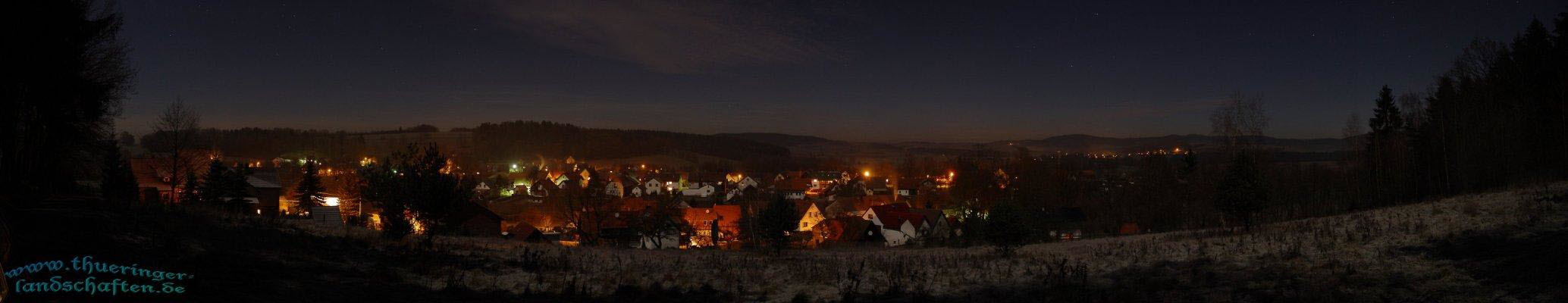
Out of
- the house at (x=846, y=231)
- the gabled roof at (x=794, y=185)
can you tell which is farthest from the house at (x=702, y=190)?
the house at (x=846, y=231)

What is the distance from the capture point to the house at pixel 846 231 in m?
49.5

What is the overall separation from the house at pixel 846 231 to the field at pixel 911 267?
102 feet

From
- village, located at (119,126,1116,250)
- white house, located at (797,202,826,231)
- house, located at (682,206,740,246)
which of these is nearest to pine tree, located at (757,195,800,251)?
village, located at (119,126,1116,250)

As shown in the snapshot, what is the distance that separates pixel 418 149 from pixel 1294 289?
20.1m

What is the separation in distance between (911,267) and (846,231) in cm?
3395

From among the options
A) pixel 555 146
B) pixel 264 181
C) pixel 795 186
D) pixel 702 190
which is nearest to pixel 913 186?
pixel 795 186

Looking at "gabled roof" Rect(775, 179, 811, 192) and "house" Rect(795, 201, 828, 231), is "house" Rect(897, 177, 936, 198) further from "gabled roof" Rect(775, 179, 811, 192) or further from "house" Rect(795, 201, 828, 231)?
"house" Rect(795, 201, 828, 231)

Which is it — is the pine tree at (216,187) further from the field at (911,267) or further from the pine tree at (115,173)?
the field at (911,267)

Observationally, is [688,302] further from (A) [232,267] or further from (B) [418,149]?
(B) [418,149]

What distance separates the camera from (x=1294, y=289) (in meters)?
10.2

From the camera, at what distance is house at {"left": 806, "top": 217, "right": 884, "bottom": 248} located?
162 ft

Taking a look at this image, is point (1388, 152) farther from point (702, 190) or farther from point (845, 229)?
point (702, 190)

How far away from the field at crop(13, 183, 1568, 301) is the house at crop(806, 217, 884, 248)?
1221 inches

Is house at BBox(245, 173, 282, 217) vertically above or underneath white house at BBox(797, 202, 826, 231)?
above
